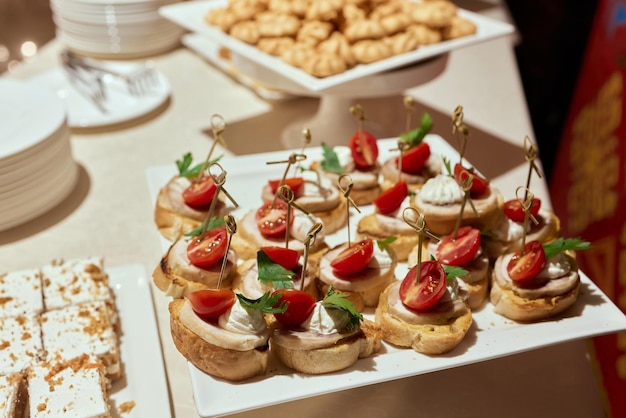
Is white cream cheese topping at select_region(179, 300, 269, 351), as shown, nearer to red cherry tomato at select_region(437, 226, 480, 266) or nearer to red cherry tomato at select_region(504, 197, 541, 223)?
red cherry tomato at select_region(437, 226, 480, 266)

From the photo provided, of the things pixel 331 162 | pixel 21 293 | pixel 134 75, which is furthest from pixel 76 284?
pixel 134 75

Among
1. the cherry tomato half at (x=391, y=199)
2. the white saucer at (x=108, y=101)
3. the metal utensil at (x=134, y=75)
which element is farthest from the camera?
the metal utensil at (x=134, y=75)

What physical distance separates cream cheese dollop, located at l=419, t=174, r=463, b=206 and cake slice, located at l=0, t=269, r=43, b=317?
2.87ft

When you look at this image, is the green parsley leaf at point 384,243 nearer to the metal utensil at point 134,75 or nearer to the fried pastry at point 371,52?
the fried pastry at point 371,52

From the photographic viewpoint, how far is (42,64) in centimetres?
269

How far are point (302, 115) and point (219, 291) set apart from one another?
126cm

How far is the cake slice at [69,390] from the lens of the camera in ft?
4.00

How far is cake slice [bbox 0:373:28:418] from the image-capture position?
4.01 ft

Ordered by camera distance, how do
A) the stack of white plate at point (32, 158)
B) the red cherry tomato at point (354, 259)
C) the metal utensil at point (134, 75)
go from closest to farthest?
the red cherry tomato at point (354, 259) < the stack of white plate at point (32, 158) < the metal utensil at point (134, 75)

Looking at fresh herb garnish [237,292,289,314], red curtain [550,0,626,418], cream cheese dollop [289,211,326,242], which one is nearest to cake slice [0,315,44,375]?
fresh herb garnish [237,292,289,314]

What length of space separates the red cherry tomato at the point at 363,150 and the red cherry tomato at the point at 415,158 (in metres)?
0.08

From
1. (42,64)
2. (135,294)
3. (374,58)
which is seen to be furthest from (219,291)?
(42,64)

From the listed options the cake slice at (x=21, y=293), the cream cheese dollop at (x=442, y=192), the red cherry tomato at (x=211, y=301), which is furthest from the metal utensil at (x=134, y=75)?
the red cherry tomato at (x=211, y=301)

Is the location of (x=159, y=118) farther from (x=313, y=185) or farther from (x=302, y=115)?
(x=313, y=185)
